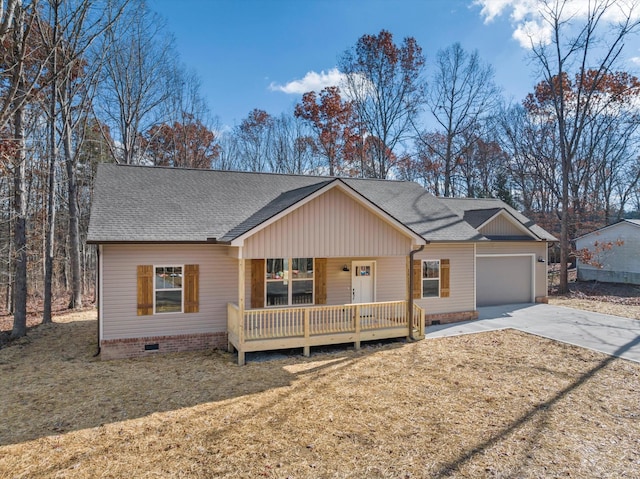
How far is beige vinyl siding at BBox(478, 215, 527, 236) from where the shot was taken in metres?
15.9

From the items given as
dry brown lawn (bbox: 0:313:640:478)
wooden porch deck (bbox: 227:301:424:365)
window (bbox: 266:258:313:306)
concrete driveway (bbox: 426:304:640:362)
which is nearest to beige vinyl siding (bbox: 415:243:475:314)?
concrete driveway (bbox: 426:304:640:362)

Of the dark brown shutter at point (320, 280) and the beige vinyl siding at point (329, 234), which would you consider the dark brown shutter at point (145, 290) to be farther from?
the dark brown shutter at point (320, 280)

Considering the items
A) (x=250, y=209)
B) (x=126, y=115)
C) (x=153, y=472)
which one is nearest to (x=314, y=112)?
(x=126, y=115)

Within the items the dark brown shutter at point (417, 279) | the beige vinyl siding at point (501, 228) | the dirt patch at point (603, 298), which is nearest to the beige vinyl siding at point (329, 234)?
the dark brown shutter at point (417, 279)

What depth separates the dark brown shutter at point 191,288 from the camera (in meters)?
9.95

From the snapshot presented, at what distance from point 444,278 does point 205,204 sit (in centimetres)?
825

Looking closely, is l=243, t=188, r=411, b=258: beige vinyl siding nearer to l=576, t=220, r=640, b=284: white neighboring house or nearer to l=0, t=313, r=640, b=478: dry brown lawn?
l=0, t=313, r=640, b=478: dry brown lawn

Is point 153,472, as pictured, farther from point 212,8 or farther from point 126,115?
point 126,115

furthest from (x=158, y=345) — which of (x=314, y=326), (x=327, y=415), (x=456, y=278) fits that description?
(x=456, y=278)

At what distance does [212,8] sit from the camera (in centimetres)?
1494

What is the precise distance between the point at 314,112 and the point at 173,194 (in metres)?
17.4

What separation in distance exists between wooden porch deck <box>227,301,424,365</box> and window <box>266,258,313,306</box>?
3.65 ft

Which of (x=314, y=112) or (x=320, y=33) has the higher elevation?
(x=320, y=33)

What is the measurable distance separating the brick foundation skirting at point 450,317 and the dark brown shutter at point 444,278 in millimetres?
691
